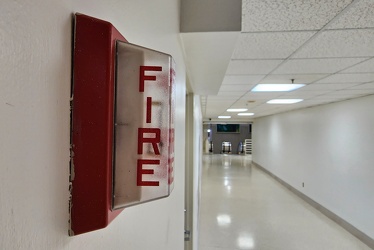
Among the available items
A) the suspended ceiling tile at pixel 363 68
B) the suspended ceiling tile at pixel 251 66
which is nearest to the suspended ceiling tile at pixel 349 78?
the suspended ceiling tile at pixel 363 68

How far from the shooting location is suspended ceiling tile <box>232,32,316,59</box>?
1670 millimetres

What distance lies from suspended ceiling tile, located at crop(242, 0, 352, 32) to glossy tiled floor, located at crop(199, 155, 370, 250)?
3650mm

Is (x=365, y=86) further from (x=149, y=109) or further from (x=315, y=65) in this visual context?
(x=149, y=109)

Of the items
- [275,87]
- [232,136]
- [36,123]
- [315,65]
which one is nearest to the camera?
[36,123]

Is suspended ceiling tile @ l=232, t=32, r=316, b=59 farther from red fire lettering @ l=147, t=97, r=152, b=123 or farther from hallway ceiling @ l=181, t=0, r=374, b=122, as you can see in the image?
red fire lettering @ l=147, t=97, r=152, b=123

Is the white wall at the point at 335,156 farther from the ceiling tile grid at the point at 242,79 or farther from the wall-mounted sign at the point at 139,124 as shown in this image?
the wall-mounted sign at the point at 139,124

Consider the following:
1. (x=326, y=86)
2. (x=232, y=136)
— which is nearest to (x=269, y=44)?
(x=326, y=86)

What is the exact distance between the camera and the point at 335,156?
4.99 meters

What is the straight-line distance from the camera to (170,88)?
0.42m

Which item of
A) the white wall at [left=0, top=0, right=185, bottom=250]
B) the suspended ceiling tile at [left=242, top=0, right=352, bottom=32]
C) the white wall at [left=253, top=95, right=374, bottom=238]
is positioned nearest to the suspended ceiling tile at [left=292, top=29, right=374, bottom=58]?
the suspended ceiling tile at [left=242, top=0, right=352, bottom=32]

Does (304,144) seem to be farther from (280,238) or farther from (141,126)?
(141,126)

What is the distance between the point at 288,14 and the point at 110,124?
143 cm

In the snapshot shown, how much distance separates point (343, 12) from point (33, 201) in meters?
1.68

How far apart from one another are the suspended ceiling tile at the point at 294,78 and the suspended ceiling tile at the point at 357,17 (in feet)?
4.29
